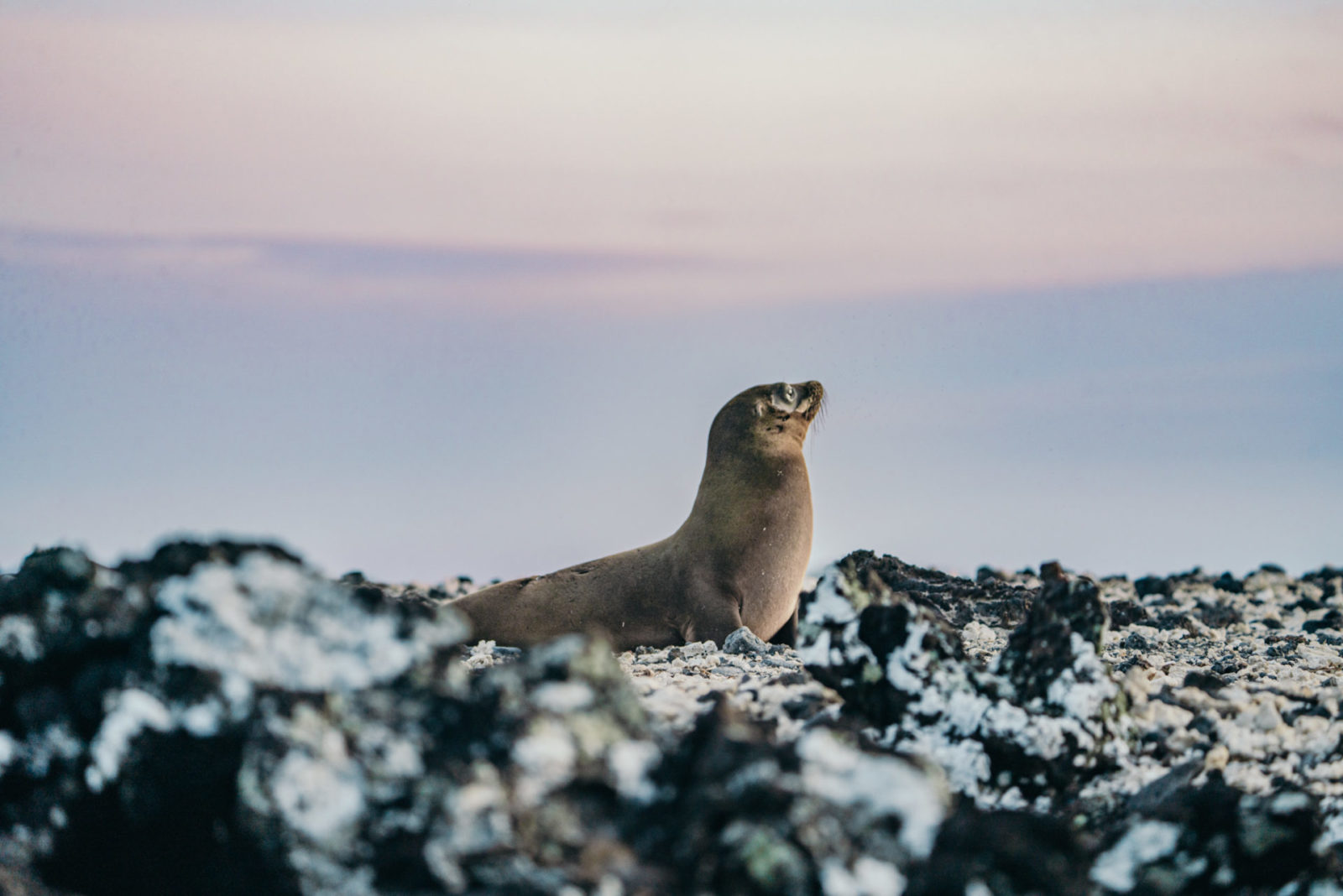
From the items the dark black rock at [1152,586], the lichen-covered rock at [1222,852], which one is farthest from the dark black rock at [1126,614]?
the lichen-covered rock at [1222,852]

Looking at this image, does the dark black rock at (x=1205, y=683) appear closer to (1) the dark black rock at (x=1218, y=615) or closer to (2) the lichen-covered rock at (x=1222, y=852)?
(2) the lichen-covered rock at (x=1222, y=852)

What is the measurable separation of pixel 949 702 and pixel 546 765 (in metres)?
1.89

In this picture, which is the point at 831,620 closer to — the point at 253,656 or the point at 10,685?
the point at 253,656

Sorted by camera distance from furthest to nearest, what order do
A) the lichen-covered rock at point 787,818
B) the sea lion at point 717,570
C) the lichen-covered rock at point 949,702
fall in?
the sea lion at point 717,570 < the lichen-covered rock at point 949,702 < the lichen-covered rock at point 787,818

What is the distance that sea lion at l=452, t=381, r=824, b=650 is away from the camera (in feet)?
34.7

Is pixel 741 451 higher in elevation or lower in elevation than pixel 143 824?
higher

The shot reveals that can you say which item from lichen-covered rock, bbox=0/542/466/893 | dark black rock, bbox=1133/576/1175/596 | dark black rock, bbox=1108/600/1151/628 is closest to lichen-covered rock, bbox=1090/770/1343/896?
lichen-covered rock, bbox=0/542/466/893

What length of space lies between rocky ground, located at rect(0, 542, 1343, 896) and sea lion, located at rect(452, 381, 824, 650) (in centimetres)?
553

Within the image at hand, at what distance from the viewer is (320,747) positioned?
3.43 m

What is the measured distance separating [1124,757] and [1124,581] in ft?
44.5

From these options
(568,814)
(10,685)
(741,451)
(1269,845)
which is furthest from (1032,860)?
(741,451)

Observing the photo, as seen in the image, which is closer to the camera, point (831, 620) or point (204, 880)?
point (204, 880)

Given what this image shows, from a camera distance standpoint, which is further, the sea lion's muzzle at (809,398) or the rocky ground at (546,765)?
the sea lion's muzzle at (809,398)

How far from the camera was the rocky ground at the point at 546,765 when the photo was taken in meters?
3.26
